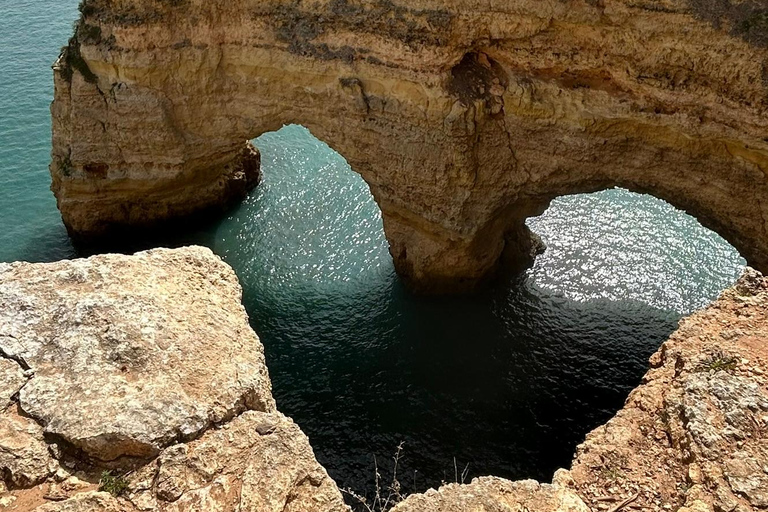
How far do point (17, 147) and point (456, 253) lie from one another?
1994 centimetres

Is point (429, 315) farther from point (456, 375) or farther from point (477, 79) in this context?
point (477, 79)

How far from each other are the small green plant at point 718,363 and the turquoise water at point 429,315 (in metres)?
9.36

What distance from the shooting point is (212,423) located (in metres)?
7.92

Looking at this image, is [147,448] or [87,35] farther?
[87,35]

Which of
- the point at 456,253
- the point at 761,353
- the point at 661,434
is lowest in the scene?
the point at 456,253

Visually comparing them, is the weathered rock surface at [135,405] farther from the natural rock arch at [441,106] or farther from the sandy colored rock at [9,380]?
the natural rock arch at [441,106]

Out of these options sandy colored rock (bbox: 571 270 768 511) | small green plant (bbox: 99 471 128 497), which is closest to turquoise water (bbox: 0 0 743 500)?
sandy colored rock (bbox: 571 270 768 511)

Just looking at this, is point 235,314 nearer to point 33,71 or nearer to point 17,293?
point 17,293

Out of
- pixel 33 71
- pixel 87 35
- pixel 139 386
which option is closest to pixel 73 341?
pixel 139 386

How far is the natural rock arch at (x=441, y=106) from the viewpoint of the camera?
15836 mm

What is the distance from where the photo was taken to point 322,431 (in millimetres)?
18266

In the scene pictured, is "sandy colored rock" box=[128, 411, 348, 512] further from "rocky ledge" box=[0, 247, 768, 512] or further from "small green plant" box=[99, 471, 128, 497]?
"small green plant" box=[99, 471, 128, 497]

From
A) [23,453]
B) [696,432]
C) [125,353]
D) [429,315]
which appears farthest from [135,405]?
[429,315]

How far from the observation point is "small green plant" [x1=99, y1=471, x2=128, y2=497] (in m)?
7.23
